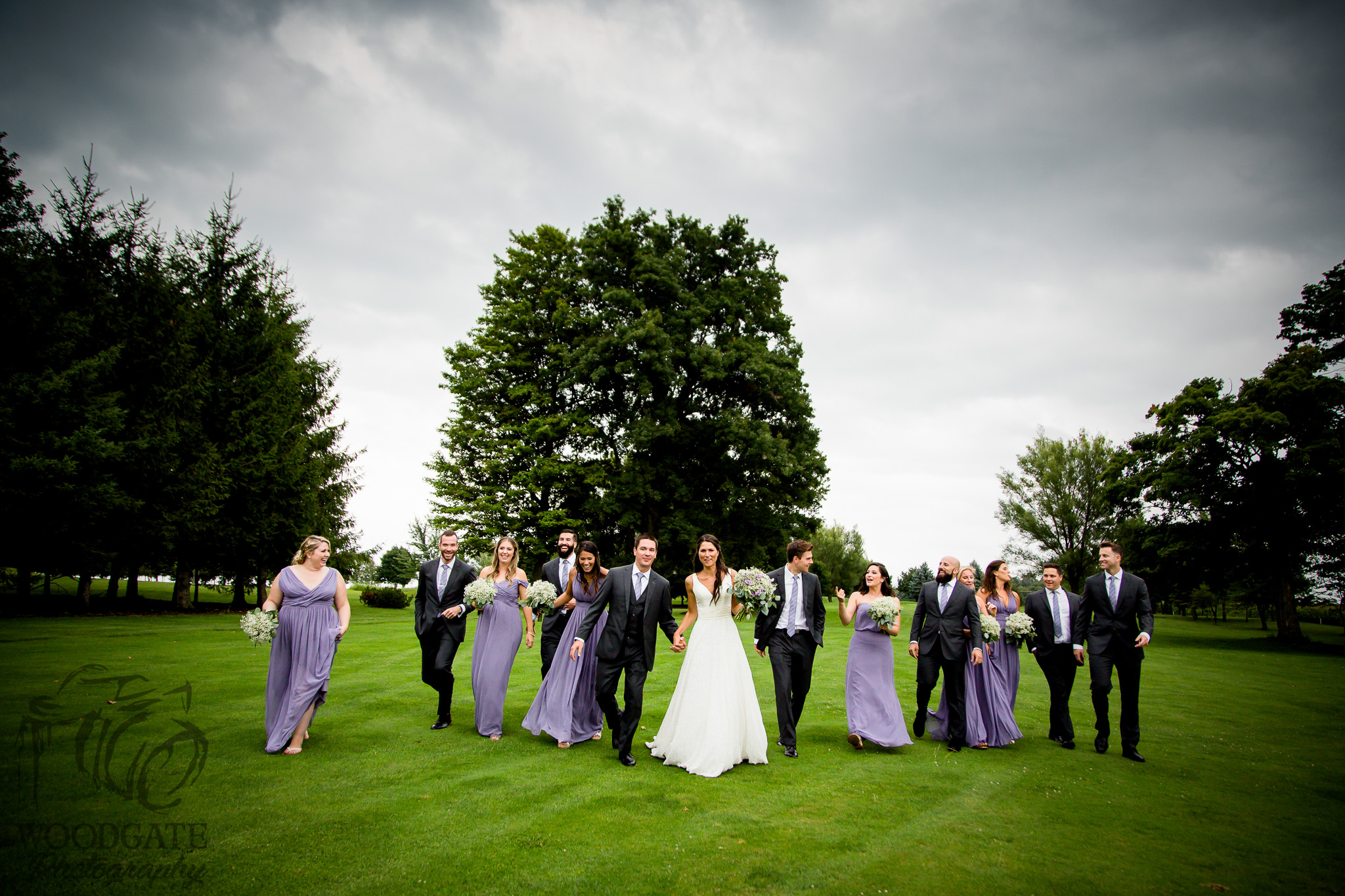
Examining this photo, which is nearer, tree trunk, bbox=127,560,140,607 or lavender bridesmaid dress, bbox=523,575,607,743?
lavender bridesmaid dress, bbox=523,575,607,743

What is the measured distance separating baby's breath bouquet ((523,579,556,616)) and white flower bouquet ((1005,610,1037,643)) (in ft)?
20.7

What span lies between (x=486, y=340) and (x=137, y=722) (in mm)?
26693

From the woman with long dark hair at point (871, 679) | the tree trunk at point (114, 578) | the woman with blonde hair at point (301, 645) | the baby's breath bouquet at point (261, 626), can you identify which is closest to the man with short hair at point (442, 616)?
the woman with blonde hair at point (301, 645)

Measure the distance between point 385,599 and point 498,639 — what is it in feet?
113

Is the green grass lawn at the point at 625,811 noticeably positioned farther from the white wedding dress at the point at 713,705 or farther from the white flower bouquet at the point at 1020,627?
the white flower bouquet at the point at 1020,627

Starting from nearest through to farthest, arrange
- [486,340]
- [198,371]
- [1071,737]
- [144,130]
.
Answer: [1071,737] → [144,130] → [198,371] → [486,340]

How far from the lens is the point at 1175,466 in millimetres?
28438

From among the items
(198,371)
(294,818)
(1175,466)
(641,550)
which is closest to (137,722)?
(294,818)

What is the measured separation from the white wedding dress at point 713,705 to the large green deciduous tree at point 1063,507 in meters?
46.3

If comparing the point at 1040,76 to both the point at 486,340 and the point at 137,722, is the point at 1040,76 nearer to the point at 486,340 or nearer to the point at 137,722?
the point at 137,722

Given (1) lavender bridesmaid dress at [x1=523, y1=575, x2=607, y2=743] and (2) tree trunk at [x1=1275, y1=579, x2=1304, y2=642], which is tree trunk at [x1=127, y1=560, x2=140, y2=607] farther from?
(2) tree trunk at [x1=1275, y1=579, x2=1304, y2=642]

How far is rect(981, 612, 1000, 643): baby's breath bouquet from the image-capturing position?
8.37 meters

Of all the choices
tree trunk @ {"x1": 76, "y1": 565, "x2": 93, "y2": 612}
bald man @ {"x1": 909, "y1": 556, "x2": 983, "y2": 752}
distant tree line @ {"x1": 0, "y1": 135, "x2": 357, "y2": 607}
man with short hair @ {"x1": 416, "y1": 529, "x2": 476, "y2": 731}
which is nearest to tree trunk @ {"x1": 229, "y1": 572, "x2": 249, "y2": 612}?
distant tree line @ {"x1": 0, "y1": 135, "x2": 357, "y2": 607}

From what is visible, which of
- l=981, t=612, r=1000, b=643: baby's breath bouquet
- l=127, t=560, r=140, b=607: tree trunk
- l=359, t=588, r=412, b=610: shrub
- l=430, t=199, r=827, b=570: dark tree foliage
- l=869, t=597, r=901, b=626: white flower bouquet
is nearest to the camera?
l=869, t=597, r=901, b=626: white flower bouquet
